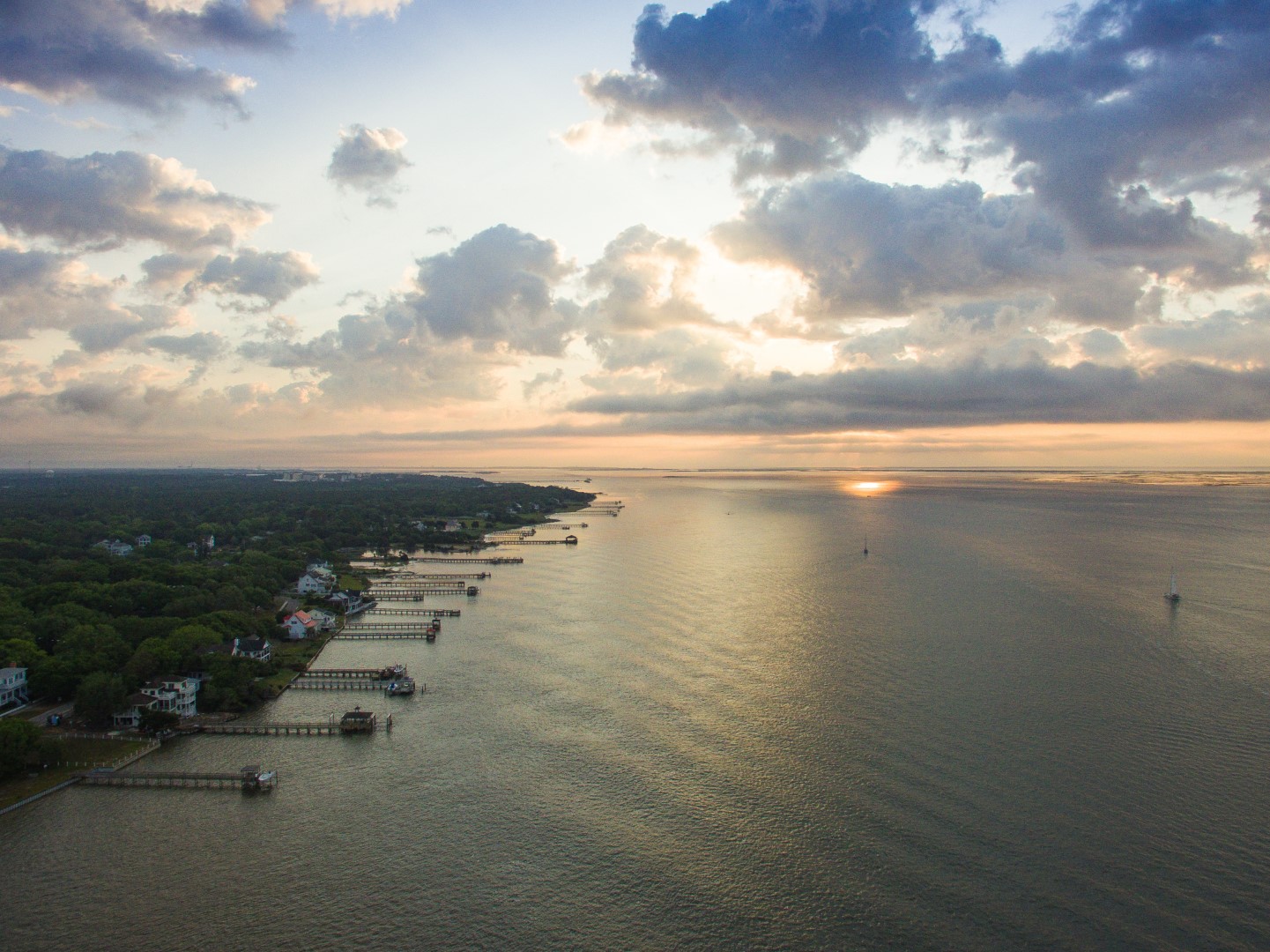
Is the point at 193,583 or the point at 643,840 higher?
the point at 193,583

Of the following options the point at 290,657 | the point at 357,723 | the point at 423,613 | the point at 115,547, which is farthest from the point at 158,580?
the point at 115,547

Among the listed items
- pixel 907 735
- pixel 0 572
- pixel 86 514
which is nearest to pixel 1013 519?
pixel 907 735

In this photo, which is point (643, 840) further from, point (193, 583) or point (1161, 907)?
point (193, 583)

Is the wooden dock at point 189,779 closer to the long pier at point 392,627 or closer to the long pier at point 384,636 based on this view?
the long pier at point 384,636

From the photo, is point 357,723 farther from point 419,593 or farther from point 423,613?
point 419,593

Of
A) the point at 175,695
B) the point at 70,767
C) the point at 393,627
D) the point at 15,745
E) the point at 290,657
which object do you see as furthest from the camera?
the point at 393,627

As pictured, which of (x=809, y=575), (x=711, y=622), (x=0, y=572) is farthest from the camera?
(x=809, y=575)
